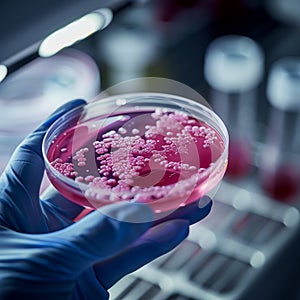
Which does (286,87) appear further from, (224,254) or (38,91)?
(38,91)

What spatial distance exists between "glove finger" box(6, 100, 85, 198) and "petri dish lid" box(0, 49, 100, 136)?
0.27 m

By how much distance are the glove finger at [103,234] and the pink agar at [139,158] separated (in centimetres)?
2

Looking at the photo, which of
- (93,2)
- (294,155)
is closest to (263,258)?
(294,155)

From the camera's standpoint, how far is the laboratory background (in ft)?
3.29

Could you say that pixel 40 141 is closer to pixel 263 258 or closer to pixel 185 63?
pixel 263 258

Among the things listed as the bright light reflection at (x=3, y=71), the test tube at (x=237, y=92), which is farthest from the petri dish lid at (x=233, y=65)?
the bright light reflection at (x=3, y=71)

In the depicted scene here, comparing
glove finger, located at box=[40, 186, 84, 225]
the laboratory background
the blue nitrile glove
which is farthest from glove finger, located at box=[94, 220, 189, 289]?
the laboratory background

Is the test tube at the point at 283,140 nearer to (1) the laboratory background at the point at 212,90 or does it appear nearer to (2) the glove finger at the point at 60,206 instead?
(1) the laboratory background at the point at 212,90

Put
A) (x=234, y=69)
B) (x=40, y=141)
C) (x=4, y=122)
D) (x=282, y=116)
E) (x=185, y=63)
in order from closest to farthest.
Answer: (x=40, y=141), (x=4, y=122), (x=234, y=69), (x=282, y=116), (x=185, y=63)

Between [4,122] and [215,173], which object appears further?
[4,122]

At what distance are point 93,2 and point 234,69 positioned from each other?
2.20 ft

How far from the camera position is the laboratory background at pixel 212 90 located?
1002mm

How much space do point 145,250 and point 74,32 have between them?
0.32m

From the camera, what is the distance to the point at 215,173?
0.86 m
